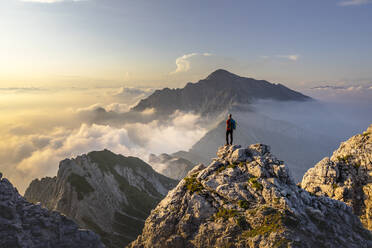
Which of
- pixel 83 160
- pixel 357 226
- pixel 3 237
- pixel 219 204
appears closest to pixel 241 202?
pixel 219 204

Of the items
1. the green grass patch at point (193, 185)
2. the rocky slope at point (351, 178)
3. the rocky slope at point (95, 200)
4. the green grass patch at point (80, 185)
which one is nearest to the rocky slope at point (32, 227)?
the green grass patch at point (193, 185)

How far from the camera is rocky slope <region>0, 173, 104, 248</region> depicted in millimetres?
58156

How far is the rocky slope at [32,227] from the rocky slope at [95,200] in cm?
6277

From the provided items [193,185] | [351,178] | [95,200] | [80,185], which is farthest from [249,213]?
[80,185]

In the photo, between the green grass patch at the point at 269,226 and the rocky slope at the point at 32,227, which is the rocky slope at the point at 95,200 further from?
the green grass patch at the point at 269,226

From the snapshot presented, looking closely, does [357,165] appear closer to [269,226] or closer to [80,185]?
[269,226]

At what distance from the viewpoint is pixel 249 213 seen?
94.6 feet

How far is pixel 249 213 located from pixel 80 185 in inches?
5798

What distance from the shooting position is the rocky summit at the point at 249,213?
26625 mm

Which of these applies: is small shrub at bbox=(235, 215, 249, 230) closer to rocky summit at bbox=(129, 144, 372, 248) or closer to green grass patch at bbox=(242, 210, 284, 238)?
rocky summit at bbox=(129, 144, 372, 248)

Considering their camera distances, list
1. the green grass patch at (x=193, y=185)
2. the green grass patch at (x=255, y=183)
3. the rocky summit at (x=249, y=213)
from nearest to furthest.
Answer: the rocky summit at (x=249, y=213)
the green grass patch at (x=255, y=183)
the green grass patch at (x=193, y=185)

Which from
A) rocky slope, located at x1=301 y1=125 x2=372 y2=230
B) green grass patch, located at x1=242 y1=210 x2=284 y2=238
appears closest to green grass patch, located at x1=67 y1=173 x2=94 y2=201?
rocky slope, located at x1=301 y1=125 x2=372 y2=230

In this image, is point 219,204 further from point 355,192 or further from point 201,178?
point 355,192

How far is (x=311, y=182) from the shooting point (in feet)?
170
